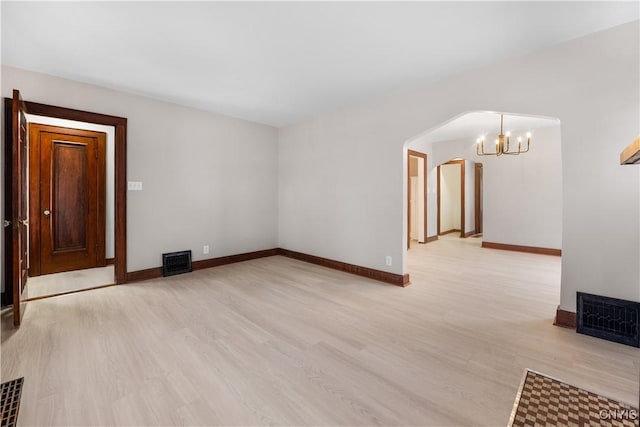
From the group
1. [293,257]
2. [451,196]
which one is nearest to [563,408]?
[293,257]

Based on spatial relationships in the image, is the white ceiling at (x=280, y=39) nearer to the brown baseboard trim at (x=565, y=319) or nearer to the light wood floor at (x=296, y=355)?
the brown baseboard trim at (x=565, y=319)

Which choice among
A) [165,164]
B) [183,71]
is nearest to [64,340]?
[165,164]

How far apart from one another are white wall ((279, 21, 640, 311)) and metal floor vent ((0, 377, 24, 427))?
345 cm

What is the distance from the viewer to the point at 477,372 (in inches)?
74.0

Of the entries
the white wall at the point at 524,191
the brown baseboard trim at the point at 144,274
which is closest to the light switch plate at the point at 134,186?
the brown baseboard trim at the point at 144,274

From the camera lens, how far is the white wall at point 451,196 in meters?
8.80

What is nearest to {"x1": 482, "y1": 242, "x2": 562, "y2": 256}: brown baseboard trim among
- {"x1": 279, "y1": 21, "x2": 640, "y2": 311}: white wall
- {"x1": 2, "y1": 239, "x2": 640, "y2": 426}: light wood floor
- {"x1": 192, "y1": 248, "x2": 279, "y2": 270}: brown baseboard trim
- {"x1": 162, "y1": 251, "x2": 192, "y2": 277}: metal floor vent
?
{"x1": 2, "y1": 239, "x2": 640, "y2": 426}: light wood floor

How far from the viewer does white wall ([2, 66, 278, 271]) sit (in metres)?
3.49

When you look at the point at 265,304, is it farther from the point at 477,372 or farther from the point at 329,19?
the point at 329,19

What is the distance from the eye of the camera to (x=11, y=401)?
1609 mm

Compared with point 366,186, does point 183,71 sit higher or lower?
higher

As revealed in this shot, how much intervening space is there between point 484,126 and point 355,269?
393cm

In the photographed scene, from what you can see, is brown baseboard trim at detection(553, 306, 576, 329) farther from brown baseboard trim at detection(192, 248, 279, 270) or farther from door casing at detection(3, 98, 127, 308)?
door casing at detection(3, 98, 127, 308)

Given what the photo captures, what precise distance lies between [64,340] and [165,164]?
8.16ft
